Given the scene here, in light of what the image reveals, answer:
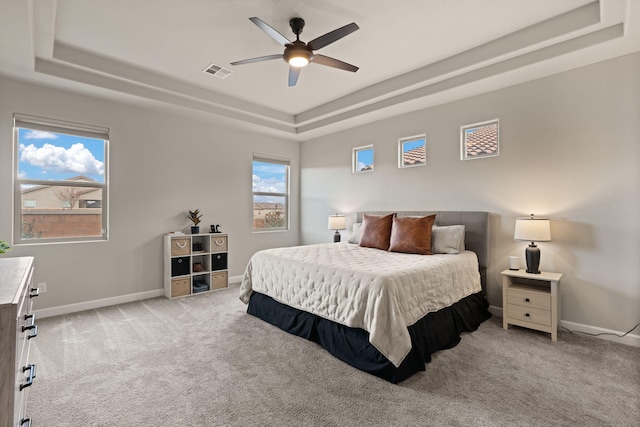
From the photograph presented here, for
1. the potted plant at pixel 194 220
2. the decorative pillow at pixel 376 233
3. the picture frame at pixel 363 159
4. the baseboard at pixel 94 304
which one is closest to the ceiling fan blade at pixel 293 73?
the decorative pillow at pixel 376 233

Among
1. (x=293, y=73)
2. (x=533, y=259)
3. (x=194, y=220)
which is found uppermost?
(x=293, y=73)

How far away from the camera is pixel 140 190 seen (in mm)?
4184

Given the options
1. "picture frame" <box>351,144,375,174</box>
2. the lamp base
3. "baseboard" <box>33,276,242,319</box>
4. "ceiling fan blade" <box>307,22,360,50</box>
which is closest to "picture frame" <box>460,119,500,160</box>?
the lamp base

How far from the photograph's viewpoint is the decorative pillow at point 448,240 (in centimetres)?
348

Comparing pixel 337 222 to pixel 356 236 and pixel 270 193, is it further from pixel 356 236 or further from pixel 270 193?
pixel 270 193

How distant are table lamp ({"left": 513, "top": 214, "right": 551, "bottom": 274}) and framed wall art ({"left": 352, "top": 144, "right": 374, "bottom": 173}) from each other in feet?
7.87

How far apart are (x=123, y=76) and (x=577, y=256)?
5276 millimetres

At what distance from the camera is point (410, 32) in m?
2.92

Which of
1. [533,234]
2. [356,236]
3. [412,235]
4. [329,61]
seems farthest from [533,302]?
[329,61]

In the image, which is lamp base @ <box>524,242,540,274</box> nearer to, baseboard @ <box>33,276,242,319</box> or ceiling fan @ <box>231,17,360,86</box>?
ceiling fan @ <box>231,17,360,86</box>

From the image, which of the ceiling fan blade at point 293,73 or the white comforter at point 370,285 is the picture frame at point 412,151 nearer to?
the white comforter at point 370,285

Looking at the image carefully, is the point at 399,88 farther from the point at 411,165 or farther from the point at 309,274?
the point at 309,274

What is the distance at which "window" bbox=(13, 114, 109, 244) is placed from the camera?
342 centimetres

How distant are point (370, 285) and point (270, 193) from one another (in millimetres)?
3797
